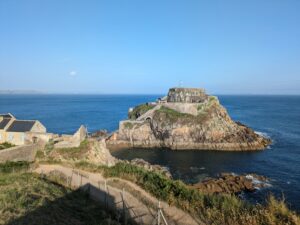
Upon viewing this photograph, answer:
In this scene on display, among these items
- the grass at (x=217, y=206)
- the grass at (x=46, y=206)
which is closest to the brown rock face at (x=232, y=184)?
the grass at (x=217, y=206)

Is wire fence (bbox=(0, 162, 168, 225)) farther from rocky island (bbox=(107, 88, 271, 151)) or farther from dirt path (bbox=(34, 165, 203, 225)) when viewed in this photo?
rocky island (bbox=(107, 88, 271, 151))

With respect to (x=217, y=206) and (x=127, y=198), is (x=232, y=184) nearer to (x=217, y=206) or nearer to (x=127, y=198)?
(x=127, y=198)

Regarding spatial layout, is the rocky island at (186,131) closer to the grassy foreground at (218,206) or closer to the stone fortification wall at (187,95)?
the stone fortification wall at (187,95)

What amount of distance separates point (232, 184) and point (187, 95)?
3689 centimetres

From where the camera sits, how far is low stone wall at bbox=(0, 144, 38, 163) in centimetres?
2797

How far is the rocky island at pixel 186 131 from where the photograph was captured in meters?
53.7

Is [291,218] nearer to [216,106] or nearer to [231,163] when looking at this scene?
[231,163]

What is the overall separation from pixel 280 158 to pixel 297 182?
11.5 metres

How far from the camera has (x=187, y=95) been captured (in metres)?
67.2

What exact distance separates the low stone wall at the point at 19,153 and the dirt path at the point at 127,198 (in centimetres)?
922

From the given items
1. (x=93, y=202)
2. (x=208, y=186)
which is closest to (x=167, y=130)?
(x=208, y=186)

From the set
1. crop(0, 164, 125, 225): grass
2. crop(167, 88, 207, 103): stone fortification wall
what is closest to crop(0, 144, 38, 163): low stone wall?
crop(0, 164, 125, 225): grass

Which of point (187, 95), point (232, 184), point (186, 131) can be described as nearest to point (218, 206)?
point (232, 184)

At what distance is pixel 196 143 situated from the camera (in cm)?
5422
